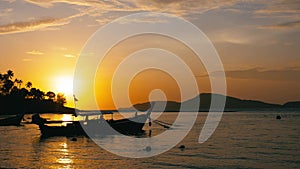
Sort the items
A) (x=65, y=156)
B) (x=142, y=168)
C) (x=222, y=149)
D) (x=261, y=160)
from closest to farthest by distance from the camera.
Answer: (x=142, y=168) < (x=261, y=160) < (x=65, y=156) < (x=222, y=149)

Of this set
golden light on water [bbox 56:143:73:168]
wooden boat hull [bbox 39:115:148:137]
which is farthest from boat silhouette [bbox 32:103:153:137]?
golden light on water [bbox 56:143:73:168]

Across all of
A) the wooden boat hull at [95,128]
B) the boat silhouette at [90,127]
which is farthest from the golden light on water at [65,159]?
the wooden boat hull at [95,128]

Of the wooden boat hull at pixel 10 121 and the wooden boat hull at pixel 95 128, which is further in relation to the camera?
the wooden boat hull at pixel 10 121

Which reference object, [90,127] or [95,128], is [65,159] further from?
[95,128]

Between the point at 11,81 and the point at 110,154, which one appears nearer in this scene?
the point at 110,154

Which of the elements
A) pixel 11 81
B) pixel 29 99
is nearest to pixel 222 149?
pixel 11 81

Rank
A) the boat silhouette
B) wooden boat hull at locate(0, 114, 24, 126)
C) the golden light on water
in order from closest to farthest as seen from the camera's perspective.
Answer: the golden light on water < the boat silhouette < wooden boat hull at locate(0, 114, 24, 126)

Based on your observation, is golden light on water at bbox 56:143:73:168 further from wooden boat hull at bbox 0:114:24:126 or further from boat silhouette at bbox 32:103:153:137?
wooden boat hull at bbox 0:114:24:126

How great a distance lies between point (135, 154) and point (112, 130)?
1173 inches

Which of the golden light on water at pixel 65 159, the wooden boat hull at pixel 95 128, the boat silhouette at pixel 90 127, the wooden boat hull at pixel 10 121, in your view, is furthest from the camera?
the wooden boat hull at pixel 10 121

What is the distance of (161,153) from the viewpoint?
148 ft

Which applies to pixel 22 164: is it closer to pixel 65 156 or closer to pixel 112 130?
pixel 65 156

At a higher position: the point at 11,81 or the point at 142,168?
the point at 11,81

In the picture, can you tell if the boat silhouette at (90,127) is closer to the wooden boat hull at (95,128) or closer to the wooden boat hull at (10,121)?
the wooden boat hull at (95,128)
